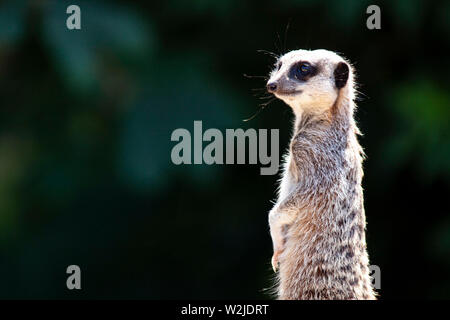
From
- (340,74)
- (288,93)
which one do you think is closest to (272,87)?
(288,93)

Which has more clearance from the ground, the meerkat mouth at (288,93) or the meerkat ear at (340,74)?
the meerkat ear at (340,74)

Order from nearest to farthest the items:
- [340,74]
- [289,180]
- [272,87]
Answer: [272,87], [340,74], [289,180]

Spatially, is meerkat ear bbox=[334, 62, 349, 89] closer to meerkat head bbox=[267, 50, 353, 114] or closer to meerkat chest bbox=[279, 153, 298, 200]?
meerkat head bbox=[267, 50, 353, 114]

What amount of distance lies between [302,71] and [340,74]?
14cm

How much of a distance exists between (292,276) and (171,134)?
7.88 ft

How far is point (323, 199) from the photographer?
183 cm

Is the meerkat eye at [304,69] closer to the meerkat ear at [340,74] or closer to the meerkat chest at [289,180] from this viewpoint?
the meerkat ear at [340,74]

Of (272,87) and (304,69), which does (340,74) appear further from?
(272,87)

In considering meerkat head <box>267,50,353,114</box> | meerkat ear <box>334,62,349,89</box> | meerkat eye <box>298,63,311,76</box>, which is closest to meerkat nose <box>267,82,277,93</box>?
meerkat head <box>267,50,353,114</box>

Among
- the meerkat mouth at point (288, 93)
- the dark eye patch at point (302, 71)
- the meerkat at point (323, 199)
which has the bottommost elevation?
the meerkat at point (323, 199)

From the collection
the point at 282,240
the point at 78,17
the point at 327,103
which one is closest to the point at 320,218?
the point at 282,240

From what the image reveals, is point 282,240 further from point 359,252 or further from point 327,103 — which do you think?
point 327,103

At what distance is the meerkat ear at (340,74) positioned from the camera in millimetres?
1771

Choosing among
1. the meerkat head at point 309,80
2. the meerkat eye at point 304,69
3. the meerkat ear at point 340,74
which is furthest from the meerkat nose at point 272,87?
the meerkat ear at point 340,74
